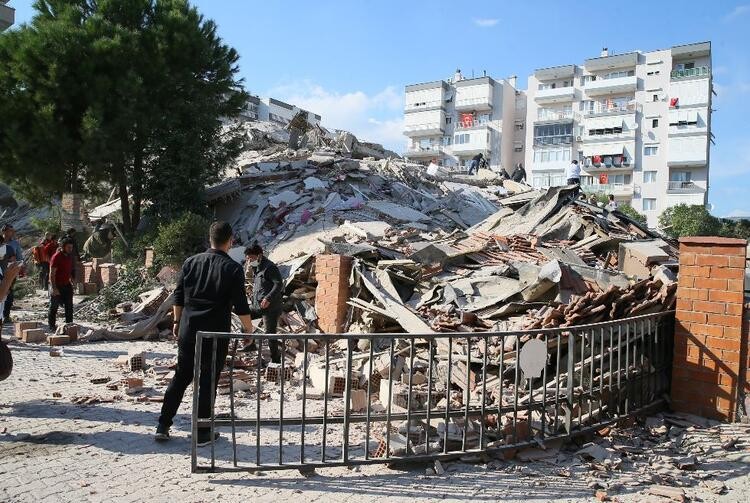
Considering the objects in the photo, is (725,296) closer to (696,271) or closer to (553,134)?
(696,271)

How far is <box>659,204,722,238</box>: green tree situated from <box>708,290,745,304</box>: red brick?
3642 centimetres

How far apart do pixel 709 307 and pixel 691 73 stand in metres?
56.8

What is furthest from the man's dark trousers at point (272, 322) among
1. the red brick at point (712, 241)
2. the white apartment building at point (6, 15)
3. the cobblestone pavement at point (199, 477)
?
the white apartment building at point (6, 15)

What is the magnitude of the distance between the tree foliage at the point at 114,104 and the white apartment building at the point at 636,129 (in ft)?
134

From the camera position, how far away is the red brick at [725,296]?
5098mm

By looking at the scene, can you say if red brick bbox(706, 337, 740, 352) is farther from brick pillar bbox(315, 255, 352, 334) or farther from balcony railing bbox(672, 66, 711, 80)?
balcony railing bbox(672, 66, 711, 80)

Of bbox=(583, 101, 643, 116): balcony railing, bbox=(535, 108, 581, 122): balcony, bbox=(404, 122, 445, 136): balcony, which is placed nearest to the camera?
bbox=(583, 101, 643, 116): balcony railing

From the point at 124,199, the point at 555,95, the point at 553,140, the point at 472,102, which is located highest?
the point at 472,102

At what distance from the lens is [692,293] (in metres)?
5.35

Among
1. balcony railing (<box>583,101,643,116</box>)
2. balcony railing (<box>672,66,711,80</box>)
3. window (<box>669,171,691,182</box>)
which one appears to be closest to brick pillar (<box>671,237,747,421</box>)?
window (<box>669,171,691,182</box>)

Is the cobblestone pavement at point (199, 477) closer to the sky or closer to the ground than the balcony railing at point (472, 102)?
closer to the ground

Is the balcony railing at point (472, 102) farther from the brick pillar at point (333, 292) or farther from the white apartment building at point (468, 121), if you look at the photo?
the brick pillar at point (333, 292)

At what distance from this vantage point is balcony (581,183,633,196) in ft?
Result: 178

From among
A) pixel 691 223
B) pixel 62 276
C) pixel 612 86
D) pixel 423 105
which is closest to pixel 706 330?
pixel 62 276
